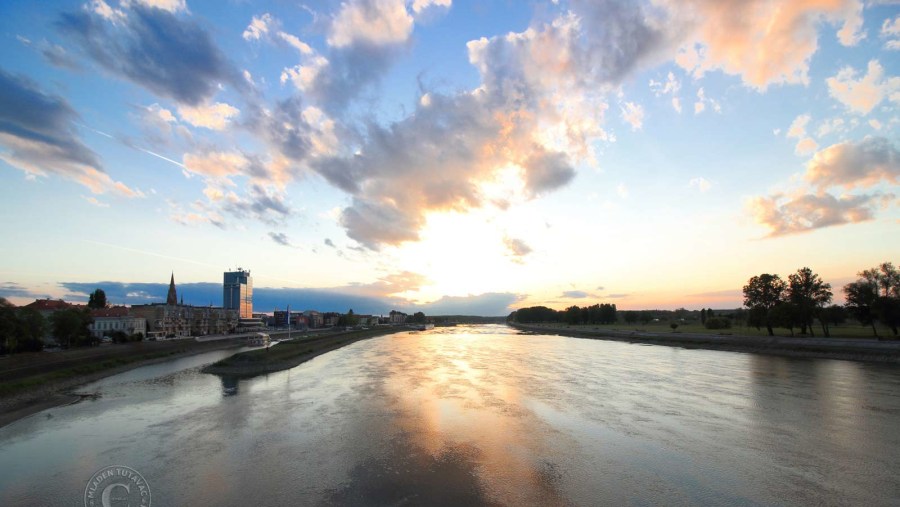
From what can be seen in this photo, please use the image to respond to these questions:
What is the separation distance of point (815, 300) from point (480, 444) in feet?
264

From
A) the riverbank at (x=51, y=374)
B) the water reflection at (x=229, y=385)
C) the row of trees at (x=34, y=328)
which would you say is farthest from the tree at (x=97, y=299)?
the water reflection at (x=229, y=385)

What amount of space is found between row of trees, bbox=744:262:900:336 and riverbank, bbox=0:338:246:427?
9779cm

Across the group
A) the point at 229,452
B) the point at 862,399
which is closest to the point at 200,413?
the point at 229,452

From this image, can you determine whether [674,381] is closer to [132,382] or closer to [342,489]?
[342,489]

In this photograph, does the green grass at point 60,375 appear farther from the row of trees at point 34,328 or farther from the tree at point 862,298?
the tree at point 862,298

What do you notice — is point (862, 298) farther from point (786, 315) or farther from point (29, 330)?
point (29, 330)

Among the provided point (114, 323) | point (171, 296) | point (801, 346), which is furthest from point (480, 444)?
point (171, 296)

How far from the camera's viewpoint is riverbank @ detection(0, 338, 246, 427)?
1211 inches

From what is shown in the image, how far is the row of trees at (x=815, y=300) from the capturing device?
61188 mm

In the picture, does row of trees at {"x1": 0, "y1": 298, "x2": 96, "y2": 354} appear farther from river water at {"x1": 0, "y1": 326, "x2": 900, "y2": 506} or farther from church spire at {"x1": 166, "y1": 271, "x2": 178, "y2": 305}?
church spire at {"x1": 166, "y1": 271, "x2": 178, "y2": 305}

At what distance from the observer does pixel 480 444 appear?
808 inches

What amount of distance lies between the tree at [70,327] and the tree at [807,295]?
125m

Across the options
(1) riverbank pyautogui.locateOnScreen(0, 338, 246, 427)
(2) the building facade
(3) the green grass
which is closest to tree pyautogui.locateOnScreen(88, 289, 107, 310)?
(2) the building facade

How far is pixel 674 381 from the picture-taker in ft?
133
